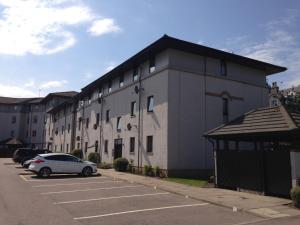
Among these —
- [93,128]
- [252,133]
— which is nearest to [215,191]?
[252,133]

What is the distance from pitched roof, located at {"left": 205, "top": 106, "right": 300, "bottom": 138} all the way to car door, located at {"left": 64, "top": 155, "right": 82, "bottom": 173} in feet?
34.3

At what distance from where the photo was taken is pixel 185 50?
1031 inches

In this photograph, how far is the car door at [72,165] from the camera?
961 inches

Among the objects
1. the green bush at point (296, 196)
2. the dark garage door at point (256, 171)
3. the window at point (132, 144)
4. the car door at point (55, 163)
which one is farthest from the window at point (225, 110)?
the green bush at point (296, 196)

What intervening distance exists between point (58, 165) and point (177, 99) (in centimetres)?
975

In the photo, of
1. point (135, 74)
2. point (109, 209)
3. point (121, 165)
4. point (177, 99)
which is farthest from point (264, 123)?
point (135, 74)

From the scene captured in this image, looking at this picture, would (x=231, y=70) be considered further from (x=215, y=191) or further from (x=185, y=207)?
(x=185, y=207)

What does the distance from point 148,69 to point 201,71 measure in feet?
14.8

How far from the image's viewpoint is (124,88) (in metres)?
33.2

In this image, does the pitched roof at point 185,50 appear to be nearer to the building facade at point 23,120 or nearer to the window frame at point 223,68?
the window frame at point 223,68

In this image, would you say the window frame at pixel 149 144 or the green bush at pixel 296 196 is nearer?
the green bush at pixel 296 196

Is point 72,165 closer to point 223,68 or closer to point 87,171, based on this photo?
point 87,171

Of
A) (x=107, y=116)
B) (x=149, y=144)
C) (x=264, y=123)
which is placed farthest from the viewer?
(x=107, y=116)

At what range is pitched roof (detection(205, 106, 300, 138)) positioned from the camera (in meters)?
15.4
